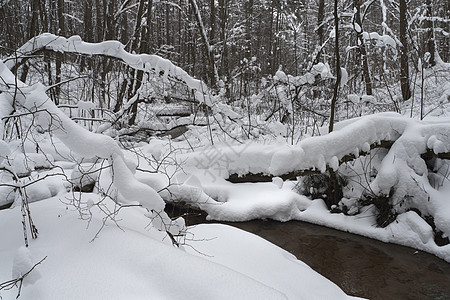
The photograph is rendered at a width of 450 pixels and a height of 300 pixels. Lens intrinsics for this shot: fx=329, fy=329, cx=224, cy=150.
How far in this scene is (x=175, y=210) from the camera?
637cm

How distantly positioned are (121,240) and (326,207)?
180 inches

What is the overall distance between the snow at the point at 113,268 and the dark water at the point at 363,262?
1.02 m

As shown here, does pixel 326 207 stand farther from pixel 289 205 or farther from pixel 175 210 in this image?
pixel 175 210

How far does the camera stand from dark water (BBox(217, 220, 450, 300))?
13.1ft

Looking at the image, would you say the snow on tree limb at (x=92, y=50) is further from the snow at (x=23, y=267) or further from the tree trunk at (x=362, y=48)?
the tree trunk at (x=362, y=48)

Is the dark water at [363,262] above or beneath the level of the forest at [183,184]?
beneath

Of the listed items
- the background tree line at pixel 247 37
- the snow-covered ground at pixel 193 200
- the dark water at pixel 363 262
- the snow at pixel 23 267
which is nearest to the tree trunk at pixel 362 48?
the background tree line at pixel 247 37

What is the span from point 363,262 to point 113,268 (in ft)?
12.3

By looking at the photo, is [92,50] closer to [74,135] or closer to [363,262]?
[74,135]

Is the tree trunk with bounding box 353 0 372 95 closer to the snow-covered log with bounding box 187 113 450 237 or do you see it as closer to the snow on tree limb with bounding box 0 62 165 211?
the snow-covered log with bounding box 187 113 450 237

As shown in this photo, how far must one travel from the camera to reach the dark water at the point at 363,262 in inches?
157

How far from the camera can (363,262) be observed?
15.3 ft

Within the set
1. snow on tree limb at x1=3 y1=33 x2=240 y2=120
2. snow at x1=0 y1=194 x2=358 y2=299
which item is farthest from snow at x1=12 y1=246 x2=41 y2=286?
snow on tree limb at x1=3 y1=33 x2=240 y2=120

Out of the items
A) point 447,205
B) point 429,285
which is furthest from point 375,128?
point 429,285
